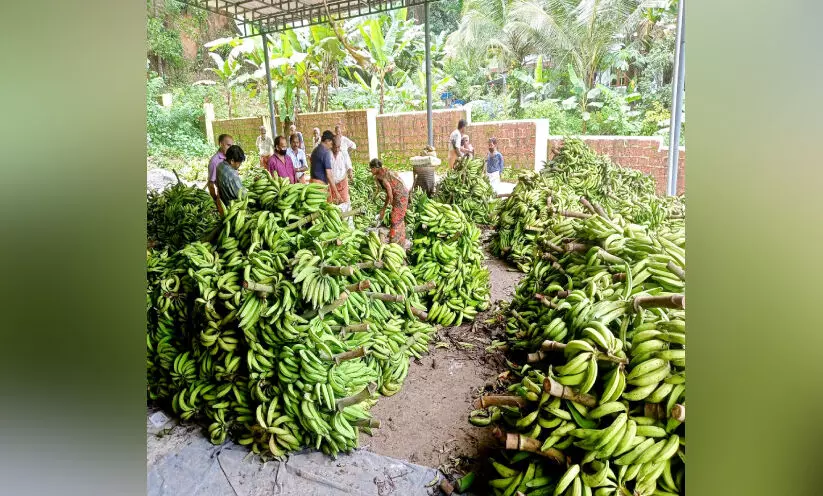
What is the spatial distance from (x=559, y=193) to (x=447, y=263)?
2202 mm

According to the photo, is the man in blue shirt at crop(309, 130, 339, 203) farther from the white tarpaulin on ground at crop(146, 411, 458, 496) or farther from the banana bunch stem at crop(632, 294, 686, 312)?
the banana bunch stem at crop(632, 294, 686, 312)

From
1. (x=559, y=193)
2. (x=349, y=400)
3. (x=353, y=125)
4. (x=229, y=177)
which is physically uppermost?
(x=353, y=125)

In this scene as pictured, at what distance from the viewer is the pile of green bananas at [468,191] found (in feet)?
22.1

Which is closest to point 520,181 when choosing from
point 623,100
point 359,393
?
point 359,393

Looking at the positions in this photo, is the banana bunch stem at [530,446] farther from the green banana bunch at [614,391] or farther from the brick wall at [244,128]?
the brick wall at [244,128]

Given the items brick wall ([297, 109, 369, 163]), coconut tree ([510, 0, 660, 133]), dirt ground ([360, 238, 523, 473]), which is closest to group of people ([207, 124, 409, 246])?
dirt ground ([360, 238, 523, 473])

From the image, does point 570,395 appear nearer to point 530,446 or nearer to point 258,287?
point 530,446

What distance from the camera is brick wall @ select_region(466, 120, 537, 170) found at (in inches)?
347

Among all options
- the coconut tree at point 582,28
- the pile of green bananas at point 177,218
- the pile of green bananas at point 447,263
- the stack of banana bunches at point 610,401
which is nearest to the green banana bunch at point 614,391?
the stack of banana bunches at point 610,401

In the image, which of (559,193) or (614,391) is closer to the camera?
(614,391)

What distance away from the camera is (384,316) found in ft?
10.5

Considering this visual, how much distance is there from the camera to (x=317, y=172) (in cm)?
571

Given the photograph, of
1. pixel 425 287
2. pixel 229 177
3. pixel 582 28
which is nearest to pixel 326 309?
pixel 425 287
